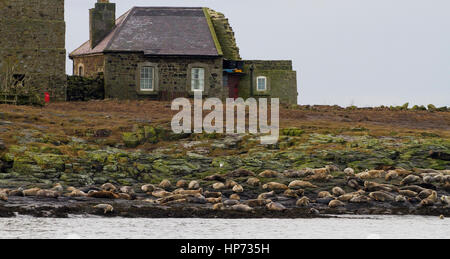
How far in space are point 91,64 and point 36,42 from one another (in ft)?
17.7

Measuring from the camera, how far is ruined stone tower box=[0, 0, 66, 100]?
37.9 metres

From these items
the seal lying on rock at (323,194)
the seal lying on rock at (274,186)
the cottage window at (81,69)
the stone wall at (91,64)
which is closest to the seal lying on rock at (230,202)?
the seal lying on rock at (274,186)

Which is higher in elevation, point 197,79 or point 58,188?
point 197,79

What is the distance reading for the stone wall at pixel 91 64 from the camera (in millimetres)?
42469

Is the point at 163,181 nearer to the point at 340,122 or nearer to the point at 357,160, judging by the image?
the point at 357,160

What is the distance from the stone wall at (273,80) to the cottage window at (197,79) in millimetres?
3825

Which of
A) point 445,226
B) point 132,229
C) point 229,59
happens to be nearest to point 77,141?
point 132,229

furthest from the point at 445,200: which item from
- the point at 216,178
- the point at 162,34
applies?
the point at 162,34

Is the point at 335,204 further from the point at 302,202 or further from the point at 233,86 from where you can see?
the point at 233,86

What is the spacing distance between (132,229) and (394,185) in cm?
785

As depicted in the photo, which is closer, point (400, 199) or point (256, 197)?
point (400, 199)

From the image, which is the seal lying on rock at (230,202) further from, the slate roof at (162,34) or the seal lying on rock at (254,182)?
the slate roof at (162,34)

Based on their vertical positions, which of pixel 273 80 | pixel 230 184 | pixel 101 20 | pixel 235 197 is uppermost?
pixel 101 20

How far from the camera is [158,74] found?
41281 mm
